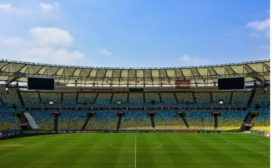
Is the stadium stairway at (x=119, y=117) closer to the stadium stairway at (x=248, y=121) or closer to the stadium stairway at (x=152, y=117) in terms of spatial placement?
the stadium stairway at (x=152, y=117)

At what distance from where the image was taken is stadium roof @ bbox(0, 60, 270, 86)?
2480 inches

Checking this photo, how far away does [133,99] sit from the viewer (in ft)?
256

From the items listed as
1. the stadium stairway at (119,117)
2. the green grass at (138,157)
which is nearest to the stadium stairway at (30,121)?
the stadium stairway at (119,117)

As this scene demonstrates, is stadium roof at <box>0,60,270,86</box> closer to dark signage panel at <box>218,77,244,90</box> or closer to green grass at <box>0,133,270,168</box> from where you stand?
dark signage panel at <box>218,77,244,90</box>

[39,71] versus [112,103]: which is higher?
[39,71]

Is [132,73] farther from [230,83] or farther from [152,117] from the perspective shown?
[230,83]

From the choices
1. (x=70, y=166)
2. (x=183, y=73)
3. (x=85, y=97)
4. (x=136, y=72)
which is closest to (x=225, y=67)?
(x=183, y=73)

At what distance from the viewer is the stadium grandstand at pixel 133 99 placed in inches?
2594

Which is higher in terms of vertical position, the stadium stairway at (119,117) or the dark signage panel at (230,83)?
the dark signage panel at (230,83)

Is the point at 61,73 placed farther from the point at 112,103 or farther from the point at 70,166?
the point at 70,166

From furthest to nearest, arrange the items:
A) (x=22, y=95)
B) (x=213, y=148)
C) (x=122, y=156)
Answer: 1. (x=22, y=95)
2. (x=213, y=148)
3. (x=122, y=156)

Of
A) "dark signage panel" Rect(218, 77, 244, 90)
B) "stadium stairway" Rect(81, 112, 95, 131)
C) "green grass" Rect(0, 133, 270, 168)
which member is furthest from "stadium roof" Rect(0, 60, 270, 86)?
"green grass" Rect(0, 133, 270, 168)

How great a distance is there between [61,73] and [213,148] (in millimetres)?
44483

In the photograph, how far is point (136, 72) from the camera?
238ft
